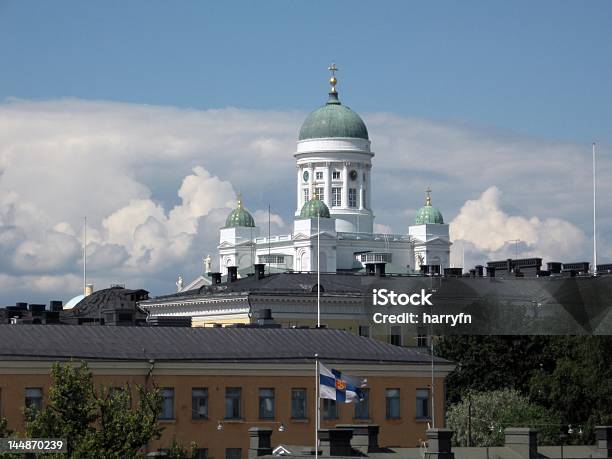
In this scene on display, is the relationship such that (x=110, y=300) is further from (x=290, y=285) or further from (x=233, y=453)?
(x=233, y=453)

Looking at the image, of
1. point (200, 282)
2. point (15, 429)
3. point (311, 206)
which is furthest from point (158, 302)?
point (15, 429)

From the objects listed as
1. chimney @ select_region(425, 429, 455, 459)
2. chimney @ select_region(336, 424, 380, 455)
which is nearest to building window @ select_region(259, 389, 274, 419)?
chimney @ select_region(336, 424, 380, 455)

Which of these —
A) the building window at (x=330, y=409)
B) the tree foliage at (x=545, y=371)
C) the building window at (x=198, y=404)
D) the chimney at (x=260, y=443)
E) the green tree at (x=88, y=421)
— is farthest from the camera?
the tree foliage at (x=545, y=371)

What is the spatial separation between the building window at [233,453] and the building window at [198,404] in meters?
1.50

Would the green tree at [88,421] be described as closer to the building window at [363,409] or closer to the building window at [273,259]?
the building window at [363,409]

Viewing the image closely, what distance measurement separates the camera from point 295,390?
80.0 m

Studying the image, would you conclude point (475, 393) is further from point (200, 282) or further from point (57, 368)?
point (200, 282)

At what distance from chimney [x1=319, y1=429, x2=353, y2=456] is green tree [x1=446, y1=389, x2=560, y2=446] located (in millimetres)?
35676

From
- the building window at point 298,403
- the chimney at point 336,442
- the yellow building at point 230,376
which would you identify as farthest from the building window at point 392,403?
the chimney at point 336,442

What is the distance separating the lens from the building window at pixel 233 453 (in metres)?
77.2

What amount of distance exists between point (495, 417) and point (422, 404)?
82.1ft

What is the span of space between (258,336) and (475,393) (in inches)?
1404

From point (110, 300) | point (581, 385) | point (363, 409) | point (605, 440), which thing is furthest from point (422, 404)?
point (110, 300)

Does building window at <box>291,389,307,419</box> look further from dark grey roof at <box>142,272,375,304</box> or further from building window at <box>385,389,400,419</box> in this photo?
dark grey roof at <box>142,272,375,304</box>
